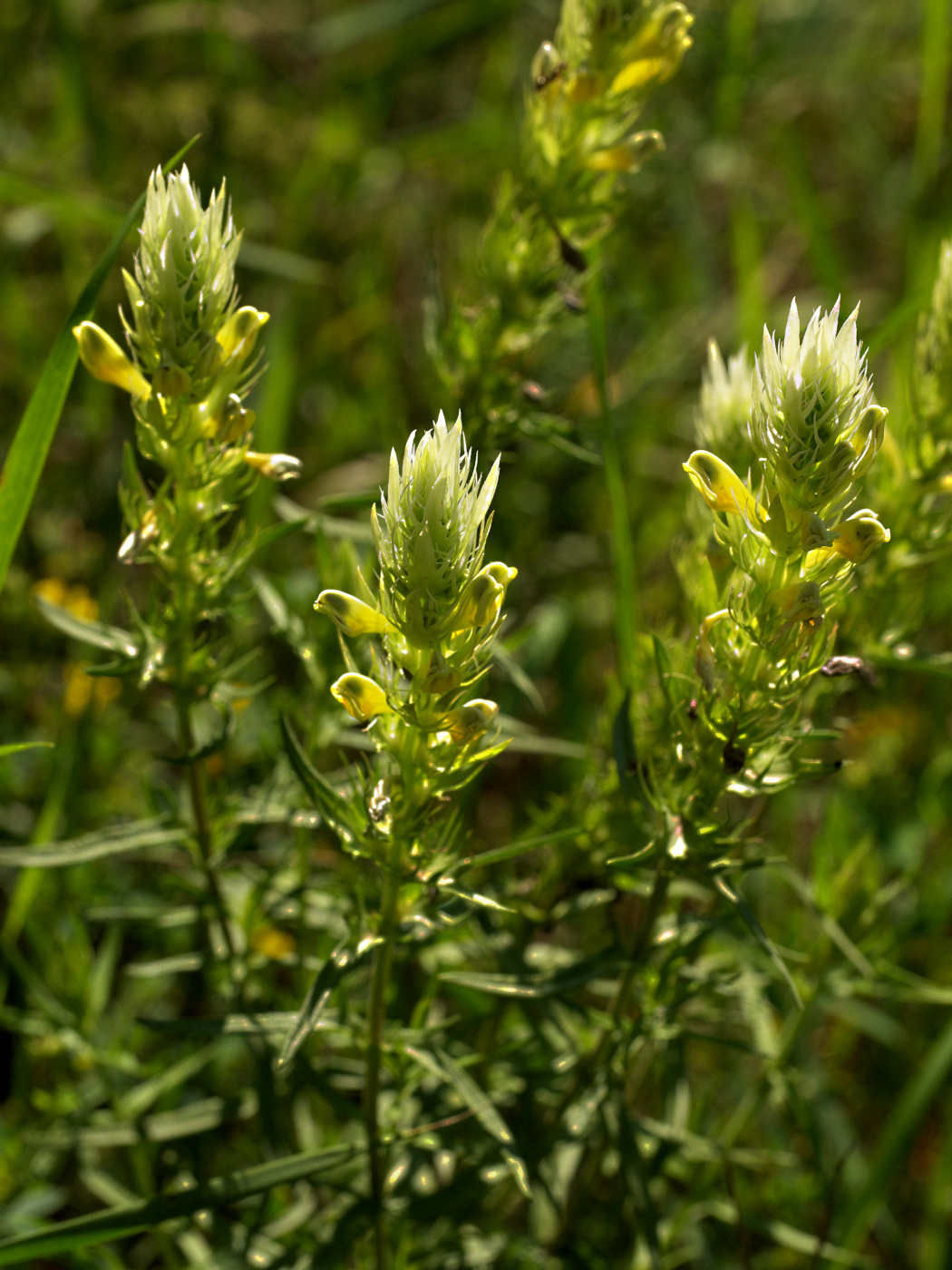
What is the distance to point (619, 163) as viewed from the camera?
163cm

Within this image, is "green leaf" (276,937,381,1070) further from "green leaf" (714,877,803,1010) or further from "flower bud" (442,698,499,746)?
"green leaf" (714,877,803,1010)

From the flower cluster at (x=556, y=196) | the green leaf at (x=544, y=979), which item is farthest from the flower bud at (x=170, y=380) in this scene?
the green leaf at (x=544, y=979)

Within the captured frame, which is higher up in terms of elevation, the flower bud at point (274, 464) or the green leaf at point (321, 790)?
the flower bud at point (274, 464)

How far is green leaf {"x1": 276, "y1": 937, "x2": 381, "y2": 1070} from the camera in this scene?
125cm

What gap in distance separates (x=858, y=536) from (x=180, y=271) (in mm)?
792

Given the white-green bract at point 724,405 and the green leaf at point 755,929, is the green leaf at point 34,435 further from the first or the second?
the green leaf at point 755,929

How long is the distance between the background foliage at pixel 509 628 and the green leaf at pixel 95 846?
101 millimetres

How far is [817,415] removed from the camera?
1112mm

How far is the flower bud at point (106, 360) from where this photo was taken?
1.35 meters

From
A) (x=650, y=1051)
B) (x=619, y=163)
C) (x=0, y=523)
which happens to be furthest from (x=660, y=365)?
(x=0, y=523)

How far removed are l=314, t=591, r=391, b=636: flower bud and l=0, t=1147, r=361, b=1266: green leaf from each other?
0.77 meters

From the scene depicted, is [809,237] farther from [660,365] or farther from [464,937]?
[464,937]

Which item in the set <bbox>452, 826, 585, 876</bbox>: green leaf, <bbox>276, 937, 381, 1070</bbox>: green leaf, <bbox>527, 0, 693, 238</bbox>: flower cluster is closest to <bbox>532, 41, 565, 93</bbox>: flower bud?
<bbox>527, 0, 693, 238</bbox>: flower cluster

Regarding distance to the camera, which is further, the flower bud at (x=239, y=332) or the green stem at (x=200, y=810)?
the green stem at (x=200, y=810)
